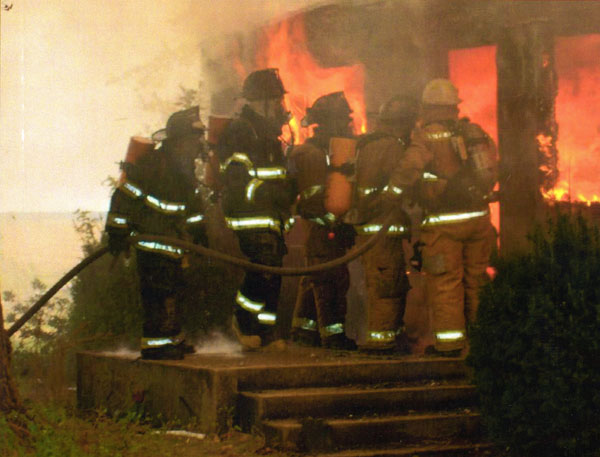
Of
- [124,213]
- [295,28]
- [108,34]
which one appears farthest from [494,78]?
[124,213]

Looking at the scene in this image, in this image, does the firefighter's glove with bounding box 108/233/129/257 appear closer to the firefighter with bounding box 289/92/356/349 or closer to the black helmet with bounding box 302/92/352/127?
the firefighter with bounding box 289/92/356/349

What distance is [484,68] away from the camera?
424 inches

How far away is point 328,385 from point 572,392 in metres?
2.08

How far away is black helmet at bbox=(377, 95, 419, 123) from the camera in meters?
7.83

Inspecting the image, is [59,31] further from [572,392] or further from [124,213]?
[572,392]

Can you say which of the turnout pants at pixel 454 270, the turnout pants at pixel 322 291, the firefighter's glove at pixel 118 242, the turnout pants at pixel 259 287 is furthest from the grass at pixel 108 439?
the turnout pants at pixel 454 270

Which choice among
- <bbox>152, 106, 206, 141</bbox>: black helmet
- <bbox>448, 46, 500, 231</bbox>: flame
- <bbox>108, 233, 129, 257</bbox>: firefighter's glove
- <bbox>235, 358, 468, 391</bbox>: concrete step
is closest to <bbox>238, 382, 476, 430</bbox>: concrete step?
<bbox>235, 358, 468, 391</bbox>: concrete step

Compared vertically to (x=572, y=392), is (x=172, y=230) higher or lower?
higher

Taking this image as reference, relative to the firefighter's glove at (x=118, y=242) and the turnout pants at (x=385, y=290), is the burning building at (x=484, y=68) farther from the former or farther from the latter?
the firefighter's glove at (x=118, y=242)

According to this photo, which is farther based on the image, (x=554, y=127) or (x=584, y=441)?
(x=554, y=127)

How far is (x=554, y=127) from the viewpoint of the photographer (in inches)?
397

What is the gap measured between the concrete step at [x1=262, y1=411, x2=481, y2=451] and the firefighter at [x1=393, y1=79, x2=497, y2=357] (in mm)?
912

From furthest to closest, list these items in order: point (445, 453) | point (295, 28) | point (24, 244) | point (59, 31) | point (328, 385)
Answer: point (295, 28)
point (24, 244)
point (59, 31)
point (328, 385)
point (445, 453)

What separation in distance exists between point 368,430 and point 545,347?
1.52 meters
